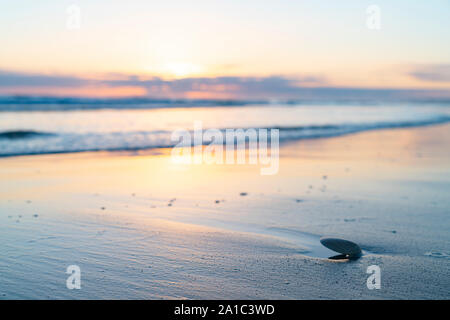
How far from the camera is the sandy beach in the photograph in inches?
125

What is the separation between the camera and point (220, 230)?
15.0 feet

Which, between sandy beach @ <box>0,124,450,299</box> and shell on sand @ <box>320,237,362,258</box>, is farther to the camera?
shell on sand @ <box>320,237,362,258</box>

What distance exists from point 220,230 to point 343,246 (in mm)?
1390

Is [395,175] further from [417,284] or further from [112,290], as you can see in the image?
[112,290]

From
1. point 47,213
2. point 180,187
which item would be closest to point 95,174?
point 180,187

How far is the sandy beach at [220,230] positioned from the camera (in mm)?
3178

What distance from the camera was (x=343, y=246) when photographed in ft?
12.6

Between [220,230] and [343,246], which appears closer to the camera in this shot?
[343,246]

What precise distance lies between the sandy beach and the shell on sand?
0.10 metres

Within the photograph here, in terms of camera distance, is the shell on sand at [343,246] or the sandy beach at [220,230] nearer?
the sandy beach at [220,230]

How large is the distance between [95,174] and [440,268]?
615 centimetres

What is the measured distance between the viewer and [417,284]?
A: 125 inches

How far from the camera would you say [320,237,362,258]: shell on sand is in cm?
374

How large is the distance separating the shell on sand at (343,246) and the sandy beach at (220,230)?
10 centimetres
